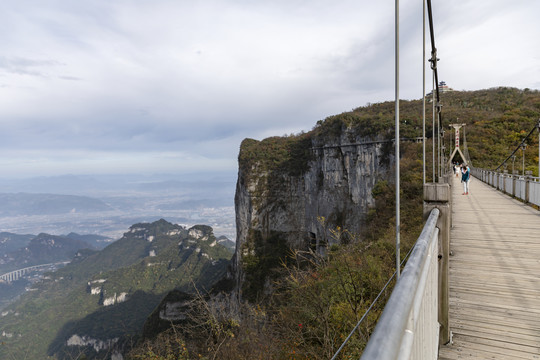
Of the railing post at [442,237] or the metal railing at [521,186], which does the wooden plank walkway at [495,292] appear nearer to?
the railing post at [442,237]

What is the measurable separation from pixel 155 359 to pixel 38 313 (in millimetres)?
153337

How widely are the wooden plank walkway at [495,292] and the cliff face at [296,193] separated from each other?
A: 28062 millimetres

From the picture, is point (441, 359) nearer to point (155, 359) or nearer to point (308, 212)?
point (155, 359)

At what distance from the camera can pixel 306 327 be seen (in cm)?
817

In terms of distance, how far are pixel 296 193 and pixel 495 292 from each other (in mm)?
44852

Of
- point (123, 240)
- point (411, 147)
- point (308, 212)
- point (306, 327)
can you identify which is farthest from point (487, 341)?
point (123, 240)

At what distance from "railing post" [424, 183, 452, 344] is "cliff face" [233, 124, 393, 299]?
32344 millimetres

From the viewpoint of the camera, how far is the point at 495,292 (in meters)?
4.02

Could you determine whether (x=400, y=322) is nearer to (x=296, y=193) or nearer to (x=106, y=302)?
(x=296, y=193)

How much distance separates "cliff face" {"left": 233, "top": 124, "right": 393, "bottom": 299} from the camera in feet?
119

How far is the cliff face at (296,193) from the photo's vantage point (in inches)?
Result: 1423

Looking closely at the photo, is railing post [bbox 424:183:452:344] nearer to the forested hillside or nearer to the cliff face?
the forested hillside

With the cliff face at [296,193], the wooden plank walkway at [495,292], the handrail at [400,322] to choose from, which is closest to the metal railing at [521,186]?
the wooden plank walkway at [495,292]

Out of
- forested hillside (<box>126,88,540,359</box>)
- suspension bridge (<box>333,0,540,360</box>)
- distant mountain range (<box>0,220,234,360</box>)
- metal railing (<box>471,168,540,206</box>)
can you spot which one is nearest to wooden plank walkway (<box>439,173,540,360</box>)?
suspension bridge (<box>333,0,540,360</box>)
